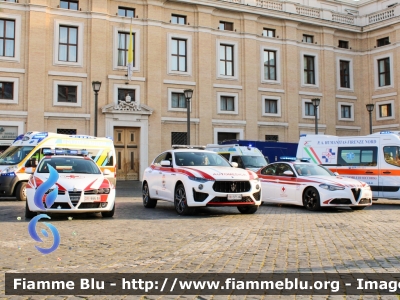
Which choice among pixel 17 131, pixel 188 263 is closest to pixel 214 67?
pixel 17 131

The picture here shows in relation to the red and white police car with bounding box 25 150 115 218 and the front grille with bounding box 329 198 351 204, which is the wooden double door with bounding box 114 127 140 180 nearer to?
the red and white police car with bounding box 25 150 115 218

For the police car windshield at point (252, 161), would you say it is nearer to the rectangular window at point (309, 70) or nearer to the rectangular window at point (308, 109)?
the rectangular window at point (308, 109)

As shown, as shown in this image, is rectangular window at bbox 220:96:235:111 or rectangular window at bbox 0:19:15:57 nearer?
rectangular window at bbox 0:19:15:57

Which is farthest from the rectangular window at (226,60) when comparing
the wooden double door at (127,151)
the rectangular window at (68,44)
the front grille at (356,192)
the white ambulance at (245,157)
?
the front grille at (356,192)

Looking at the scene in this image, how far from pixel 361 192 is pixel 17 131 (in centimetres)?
2188

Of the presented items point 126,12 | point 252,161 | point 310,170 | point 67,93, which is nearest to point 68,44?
point 67,93

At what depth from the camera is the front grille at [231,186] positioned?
11.6m

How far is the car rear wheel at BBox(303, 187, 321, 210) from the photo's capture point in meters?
13.8

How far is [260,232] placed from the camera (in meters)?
9.05

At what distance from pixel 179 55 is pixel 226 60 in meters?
3.67

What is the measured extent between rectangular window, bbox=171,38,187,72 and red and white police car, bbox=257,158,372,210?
740 inches

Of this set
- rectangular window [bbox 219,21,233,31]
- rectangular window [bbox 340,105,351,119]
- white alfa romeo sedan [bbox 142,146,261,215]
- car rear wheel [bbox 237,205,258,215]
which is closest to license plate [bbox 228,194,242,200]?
white alfa romeo sedan [bbox 142,146,261,215]

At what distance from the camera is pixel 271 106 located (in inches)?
1428

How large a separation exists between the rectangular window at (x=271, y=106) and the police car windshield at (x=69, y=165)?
82.2ft
